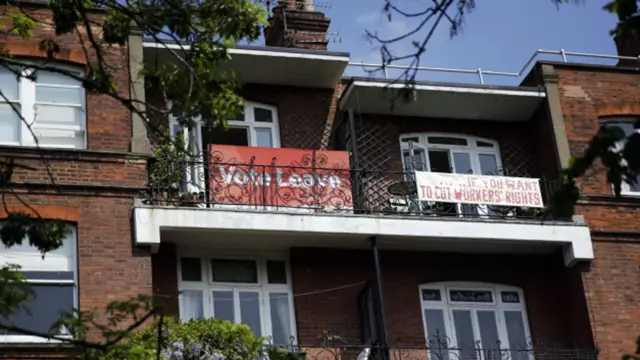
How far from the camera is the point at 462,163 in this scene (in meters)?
23.7

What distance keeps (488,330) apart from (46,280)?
24.7 feet

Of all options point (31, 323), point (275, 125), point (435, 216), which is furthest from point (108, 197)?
point (435, 216)

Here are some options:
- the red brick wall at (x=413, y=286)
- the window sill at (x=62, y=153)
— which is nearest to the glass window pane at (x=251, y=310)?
the red brick wall at (x=413, y=286)

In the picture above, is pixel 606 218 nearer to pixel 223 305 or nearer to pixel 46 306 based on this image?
pixel 223 305

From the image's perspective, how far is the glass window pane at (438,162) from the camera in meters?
23.5

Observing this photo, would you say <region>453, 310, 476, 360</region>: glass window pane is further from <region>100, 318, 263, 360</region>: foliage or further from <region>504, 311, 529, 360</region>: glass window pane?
<region>100, 318, 263, 360</region>: foliage

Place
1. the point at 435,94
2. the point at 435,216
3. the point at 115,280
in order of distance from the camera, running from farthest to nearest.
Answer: the point at 435,94, the point at 435,216, the point at 115,280

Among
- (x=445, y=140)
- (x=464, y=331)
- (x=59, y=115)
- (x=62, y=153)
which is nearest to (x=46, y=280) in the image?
(x=62, y=153)

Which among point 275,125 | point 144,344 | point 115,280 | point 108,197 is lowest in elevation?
point 144,344

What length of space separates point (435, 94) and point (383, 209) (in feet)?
8.39

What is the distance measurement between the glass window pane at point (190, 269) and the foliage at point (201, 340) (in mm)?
2575

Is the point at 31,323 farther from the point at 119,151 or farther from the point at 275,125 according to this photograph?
the point at 275,125

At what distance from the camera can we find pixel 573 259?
21953 millimetres

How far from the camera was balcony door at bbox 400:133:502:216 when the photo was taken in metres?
23.3
